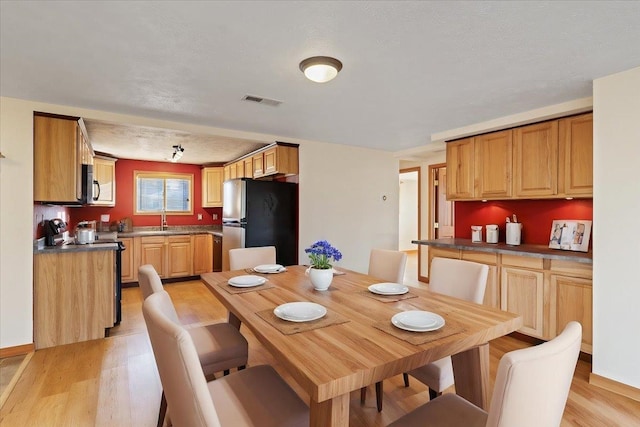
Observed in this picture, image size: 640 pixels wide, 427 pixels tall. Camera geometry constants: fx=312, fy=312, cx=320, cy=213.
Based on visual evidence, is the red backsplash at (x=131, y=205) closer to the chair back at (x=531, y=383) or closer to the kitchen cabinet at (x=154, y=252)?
the kitchen cabinet at (x=154, y=252)

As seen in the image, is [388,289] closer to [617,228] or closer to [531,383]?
[531,383]

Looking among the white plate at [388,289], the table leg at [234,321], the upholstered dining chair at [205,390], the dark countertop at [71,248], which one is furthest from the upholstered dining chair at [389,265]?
the dark countertop at [71,248]

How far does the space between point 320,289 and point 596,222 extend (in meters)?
2.11

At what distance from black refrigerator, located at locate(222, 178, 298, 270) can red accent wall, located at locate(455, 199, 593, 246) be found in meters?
2.28

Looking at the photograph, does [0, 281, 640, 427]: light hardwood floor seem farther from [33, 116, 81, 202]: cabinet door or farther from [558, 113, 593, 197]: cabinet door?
[558, 113, 593, 197]: cabinet door

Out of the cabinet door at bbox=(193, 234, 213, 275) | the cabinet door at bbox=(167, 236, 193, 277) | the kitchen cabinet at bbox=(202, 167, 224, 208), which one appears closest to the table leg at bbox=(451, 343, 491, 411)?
the cabinet door at bbox=(193, 234, 213, 275)

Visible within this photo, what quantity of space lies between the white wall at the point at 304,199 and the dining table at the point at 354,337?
2079mm

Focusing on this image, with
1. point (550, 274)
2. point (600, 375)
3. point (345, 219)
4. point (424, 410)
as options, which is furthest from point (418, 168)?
point (424, 410)

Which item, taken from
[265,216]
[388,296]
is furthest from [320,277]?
[265,216]

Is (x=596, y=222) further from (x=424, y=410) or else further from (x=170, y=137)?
(x=170, y=137)

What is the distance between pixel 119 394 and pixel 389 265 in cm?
212

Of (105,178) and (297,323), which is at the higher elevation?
(105,178)

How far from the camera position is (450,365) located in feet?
5.18

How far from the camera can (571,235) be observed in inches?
118
